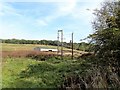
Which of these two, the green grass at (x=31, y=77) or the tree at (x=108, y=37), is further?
the green grass at (x=31, y=77)

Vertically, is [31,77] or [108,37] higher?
[108,37]

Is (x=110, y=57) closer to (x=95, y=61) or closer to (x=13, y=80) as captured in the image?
(x=95, y=61)

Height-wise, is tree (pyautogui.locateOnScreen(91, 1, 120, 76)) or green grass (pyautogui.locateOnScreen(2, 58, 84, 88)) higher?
tree (pyautogui.locateOnScreen(91, 1, 120, 76))

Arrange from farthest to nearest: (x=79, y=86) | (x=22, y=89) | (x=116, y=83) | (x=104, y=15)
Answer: (x=22, y=89) → (x=104, y=15) → (x=79, y=86) → (x=116, y=83)

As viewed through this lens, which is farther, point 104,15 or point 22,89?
point 22,89

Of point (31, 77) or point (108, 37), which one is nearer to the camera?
point (108, 37)

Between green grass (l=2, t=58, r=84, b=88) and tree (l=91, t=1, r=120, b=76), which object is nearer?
tree (l=91, t=1, r=120, b=76)

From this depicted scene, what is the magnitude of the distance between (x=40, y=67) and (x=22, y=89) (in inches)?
201

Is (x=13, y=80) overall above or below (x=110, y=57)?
below

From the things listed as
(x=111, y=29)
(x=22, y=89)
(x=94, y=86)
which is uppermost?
(x=111, y=29)

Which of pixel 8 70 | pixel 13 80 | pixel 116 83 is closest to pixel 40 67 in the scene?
pixel 8 70

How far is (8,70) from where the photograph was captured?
14.9m

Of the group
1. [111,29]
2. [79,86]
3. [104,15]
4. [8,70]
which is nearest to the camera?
[79,86]

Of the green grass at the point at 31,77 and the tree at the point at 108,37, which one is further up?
the tree at the point at 108,37
